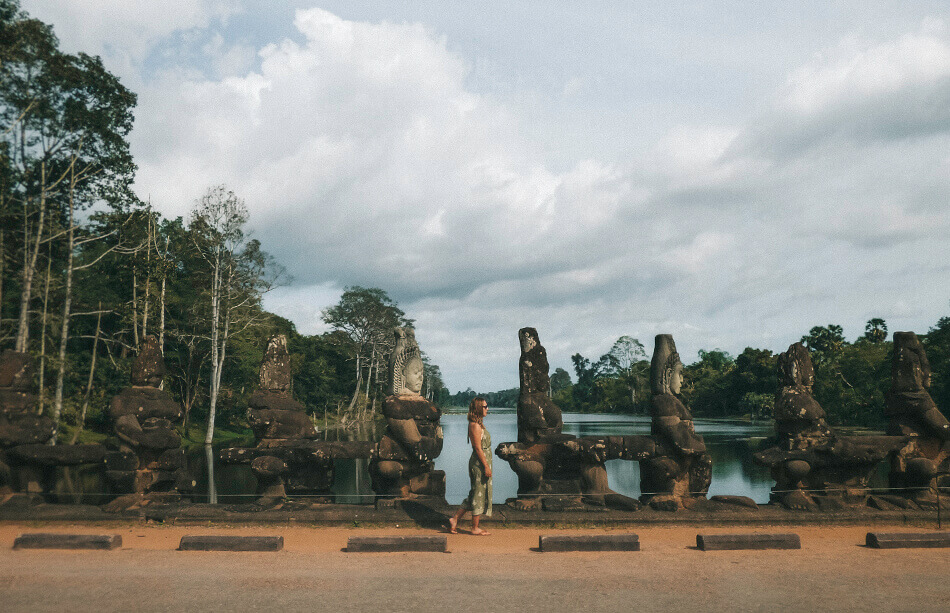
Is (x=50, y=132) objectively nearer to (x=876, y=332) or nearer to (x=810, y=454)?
(x=810, y=454)

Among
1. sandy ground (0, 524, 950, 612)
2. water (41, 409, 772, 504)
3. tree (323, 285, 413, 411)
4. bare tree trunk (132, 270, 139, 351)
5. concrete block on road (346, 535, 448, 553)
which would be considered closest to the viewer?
sandy ground (0, 524, 950, 612)

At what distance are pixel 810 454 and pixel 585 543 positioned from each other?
3.68m

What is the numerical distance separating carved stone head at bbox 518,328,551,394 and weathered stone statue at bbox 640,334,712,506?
147 centimetres

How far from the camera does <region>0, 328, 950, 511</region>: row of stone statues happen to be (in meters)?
8.12

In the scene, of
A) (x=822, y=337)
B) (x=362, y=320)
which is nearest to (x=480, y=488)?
(x=362, y=320)

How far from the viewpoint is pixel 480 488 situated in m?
7.33

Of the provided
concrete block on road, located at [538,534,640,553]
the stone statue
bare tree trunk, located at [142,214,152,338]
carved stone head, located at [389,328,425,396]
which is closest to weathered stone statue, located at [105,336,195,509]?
carved stone head, located at [389,328,425,396]

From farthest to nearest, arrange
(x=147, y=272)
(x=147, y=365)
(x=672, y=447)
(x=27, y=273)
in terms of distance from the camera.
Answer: (x=147, y=272)
(x=27, y=273)
(x=147, y=365)
(x=672, y=447)

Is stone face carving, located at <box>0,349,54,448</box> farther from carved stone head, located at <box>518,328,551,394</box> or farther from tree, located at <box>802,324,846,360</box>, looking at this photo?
tree, located at <box>802,324,846,360</box>

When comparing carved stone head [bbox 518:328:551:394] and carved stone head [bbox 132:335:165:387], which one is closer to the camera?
carved stone head [bbox 518:328:551:394]

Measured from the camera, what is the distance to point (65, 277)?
22.5 m

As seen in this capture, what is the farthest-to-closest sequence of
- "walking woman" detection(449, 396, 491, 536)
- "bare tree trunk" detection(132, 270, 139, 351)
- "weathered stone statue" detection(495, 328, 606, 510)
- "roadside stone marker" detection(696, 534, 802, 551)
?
"bare tree trunk" detection(132, 270, 139, 351), "weathered stone statue" detection(495, 328, 606, 510), "walking woman" detection(449, 396, 491, 536), "roadside stone marker" detection(696, 534, 802, 551)

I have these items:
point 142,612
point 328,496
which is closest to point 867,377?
point 328,496

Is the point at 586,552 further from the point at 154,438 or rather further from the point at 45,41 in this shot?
the point at 45,41
